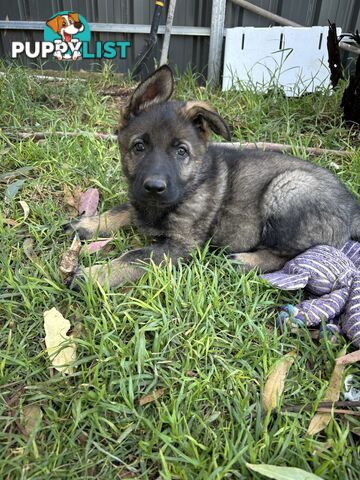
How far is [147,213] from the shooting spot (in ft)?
8.87

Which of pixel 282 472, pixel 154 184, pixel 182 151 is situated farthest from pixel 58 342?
pixel 182 151

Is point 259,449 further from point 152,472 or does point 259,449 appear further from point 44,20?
point 44,20

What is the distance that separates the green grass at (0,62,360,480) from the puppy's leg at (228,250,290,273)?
0.39 feet

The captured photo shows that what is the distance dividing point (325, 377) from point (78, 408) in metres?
1.16

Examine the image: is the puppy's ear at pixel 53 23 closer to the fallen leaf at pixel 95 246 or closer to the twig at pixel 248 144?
the twig at pixel 248 144

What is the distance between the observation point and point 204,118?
2664mm

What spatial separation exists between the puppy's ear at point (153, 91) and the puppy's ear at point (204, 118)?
200 millimetres

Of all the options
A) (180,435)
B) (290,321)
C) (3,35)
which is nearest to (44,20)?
(3,35)

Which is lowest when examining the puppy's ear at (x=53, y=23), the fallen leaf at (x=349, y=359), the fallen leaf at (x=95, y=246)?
the fallen leaf at (x=349, y=359)

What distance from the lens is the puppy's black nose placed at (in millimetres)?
2326

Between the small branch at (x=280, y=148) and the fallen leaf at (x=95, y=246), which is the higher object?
the small branch at (x=280, y=148)

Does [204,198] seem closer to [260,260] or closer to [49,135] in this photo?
[260,260]

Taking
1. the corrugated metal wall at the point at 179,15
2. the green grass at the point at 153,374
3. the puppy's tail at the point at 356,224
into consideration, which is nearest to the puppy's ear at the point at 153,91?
the green grass at the point at 153,374

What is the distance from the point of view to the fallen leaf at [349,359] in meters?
1.94
